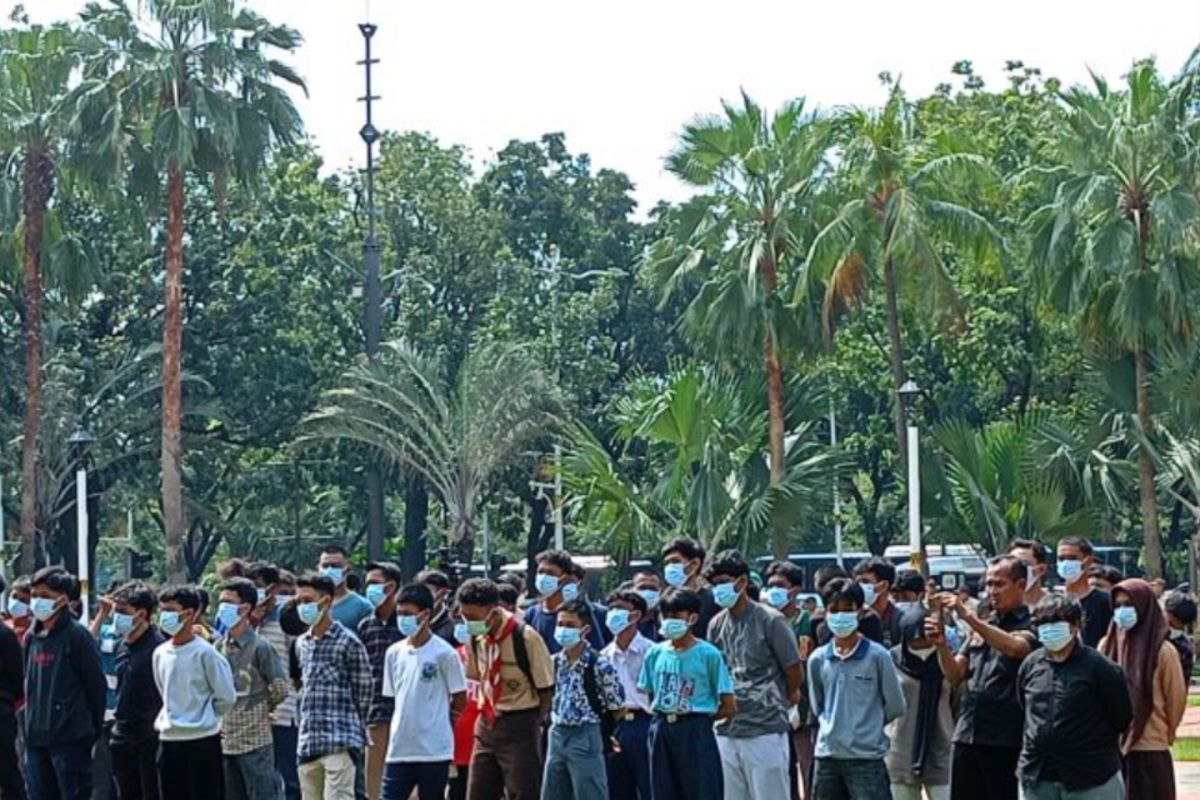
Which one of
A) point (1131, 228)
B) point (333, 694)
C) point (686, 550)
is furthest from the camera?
point (1131, 228)

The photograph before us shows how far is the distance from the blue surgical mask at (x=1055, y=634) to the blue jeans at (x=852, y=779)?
1.93 meters

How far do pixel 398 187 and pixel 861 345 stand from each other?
1292 cm

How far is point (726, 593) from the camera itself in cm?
1376

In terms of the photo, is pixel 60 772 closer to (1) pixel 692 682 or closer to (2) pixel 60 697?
(2) pixel 60 697

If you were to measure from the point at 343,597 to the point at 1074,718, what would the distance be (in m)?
6.75

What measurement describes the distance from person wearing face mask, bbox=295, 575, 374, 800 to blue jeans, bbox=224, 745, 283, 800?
0.97 ft

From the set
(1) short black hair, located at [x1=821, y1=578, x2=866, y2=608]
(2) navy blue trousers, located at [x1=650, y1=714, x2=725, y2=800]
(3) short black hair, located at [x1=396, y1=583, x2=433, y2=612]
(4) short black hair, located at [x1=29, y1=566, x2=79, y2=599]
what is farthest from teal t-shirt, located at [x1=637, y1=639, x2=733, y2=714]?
(4) short black hair, located at [x1=29, y1=566, x2=79, y2=599]

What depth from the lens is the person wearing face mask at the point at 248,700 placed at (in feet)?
48.4

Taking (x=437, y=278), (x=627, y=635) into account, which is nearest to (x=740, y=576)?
(x=627, y=635)

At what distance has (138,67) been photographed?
3941cm

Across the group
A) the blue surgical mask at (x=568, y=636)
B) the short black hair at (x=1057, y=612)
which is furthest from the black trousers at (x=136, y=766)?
the short black hair at (x=1057, y=612)

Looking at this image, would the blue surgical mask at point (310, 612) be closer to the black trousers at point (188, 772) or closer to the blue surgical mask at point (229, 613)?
the blue surgical mask at point (229, 613)

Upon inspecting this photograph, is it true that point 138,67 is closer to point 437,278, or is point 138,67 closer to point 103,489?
point 103,489

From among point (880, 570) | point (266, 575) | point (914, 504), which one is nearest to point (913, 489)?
point (914, 504)
